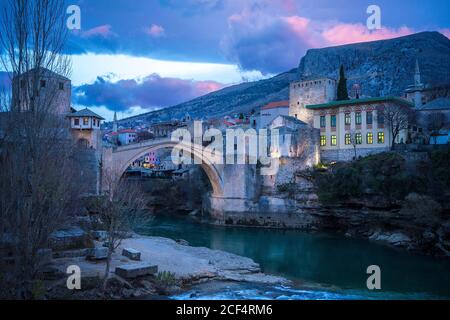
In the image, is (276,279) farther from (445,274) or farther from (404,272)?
(445,274)

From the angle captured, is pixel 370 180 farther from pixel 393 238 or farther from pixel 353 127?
pixel 353 127

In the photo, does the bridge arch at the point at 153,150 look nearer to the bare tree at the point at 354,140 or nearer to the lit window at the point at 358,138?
the bare tree at the point at 354,140

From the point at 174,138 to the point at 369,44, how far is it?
97407 mm

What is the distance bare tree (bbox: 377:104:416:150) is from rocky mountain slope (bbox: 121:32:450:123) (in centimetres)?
3304

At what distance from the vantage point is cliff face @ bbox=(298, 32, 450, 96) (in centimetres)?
8681

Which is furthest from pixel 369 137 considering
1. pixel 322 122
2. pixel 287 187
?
pixel 287 187

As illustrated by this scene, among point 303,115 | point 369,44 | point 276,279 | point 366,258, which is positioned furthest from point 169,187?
point 369,44

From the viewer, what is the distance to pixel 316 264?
21297mm

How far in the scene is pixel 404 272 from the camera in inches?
755

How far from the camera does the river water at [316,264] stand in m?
14.5

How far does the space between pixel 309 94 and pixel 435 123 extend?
12.0 meters

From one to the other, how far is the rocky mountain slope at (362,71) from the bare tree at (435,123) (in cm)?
3168

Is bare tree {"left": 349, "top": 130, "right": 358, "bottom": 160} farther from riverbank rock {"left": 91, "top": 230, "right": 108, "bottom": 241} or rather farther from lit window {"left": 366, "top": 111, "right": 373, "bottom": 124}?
riverbank rock {"left": 91, "top": 230, "right": 108, "bottom": 241}

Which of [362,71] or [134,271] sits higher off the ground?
[362,71]
